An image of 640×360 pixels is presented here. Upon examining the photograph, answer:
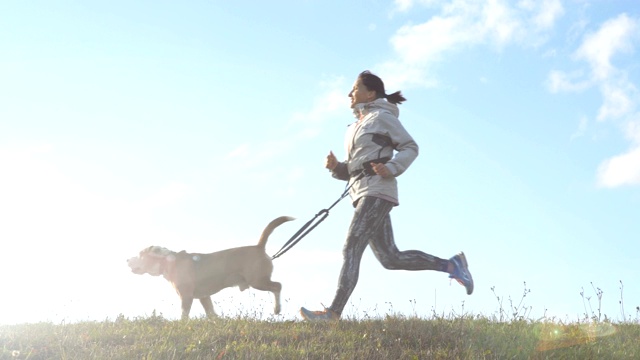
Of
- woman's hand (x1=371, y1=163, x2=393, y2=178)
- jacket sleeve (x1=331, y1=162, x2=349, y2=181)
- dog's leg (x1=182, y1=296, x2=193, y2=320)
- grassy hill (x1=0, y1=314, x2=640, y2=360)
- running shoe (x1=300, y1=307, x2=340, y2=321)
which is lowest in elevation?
grassy hill (x1=0, y1=314, x2=640, y2=360)

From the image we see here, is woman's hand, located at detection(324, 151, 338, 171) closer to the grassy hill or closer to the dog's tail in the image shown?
the grassy hill

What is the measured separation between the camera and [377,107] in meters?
7.84

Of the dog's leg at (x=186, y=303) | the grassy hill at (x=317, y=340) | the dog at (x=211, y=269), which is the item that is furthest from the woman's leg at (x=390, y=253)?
the dog's leg at (x=186, y=303)

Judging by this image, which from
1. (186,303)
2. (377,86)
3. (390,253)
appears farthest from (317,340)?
(186,303)

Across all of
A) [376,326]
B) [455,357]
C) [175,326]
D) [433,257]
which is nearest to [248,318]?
[175,326]

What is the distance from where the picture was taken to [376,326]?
24.4ft

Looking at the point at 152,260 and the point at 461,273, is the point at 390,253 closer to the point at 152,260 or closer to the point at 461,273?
the point at 461,273

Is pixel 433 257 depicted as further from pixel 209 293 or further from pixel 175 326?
pixel 209 293

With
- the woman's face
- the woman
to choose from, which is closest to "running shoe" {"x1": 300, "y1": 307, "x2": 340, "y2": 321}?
the woman

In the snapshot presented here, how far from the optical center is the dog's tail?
35.4ft

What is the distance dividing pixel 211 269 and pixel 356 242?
4.30 m

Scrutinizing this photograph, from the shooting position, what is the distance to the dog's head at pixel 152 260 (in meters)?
11.1

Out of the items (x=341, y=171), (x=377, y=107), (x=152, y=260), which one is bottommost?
(x=152, y=260)

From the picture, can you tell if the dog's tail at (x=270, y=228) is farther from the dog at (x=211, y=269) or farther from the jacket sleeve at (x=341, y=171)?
the jacket sleeve at (x=341, y=171)
